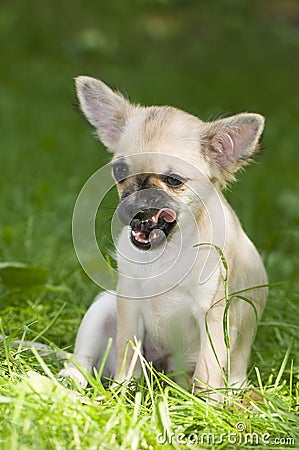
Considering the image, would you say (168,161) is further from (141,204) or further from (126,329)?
(126,329)

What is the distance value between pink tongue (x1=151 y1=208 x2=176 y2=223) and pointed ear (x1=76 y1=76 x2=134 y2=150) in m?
0.51

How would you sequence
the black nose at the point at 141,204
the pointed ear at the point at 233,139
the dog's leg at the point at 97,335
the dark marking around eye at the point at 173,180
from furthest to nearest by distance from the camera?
the dog's leg at the point at 97,335, the pointed ear at the point at 233,139, the dark marking around eye at the point at 173,180, the black nose at the point at 141,204

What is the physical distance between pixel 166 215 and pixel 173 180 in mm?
147

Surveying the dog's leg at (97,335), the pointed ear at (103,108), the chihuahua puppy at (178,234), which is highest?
the pointed ear at (103,108)

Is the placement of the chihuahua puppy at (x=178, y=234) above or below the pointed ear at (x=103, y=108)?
below

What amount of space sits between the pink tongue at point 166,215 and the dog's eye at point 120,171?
214mm

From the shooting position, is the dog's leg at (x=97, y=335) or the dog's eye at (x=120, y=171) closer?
the dog's eye at (x=120, y=171)

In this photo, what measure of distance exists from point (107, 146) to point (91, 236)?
47 cm

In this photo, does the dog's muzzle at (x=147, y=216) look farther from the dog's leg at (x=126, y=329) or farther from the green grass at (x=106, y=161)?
the dog's leg at (x=126, y=329)

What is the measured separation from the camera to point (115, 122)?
372cm

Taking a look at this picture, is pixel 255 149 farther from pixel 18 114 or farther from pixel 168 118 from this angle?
pixel 18 114

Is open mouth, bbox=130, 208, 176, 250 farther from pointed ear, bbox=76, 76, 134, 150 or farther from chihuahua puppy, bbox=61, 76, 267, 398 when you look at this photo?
pointed ear, bbox=76, 76, 134, 150

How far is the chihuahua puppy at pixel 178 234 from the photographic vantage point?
133 inches

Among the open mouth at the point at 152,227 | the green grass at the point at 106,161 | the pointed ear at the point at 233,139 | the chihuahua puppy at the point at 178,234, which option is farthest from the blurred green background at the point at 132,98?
the open mouth at the point at 152,227
